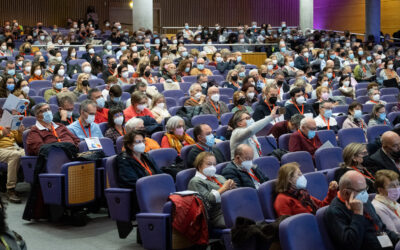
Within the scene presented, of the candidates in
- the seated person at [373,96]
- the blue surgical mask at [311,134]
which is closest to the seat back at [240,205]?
the blue surgical mask at [311,134]

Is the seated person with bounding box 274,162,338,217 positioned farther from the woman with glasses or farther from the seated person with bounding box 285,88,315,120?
the seated person with bounding box 285,88,315,120

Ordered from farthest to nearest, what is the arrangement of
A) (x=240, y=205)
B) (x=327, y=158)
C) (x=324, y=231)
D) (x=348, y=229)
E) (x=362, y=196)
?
(x=327, y=158) → (x=240, y=205) → (x=362, y=196) → (x=324, y=231) → (x=348, y=229)

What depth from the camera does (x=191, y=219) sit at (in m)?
4.28

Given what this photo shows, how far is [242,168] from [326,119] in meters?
2.73

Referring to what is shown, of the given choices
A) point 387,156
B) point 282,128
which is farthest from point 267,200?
point 282,128

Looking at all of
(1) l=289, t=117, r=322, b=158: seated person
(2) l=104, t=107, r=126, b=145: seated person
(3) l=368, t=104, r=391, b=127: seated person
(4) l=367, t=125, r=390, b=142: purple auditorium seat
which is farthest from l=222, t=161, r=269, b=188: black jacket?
(3) l=368, t=104, r=391, b=127: seated person

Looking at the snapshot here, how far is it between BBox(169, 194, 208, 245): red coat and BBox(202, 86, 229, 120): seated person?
3345mm

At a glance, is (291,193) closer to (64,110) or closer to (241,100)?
(64,110)

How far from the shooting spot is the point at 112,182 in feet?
16.6

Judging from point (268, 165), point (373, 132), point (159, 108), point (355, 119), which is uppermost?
point (159, 108)

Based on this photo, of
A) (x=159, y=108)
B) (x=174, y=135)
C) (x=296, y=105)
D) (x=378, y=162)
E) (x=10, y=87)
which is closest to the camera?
(x=378, y=162)

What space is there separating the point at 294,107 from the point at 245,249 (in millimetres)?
3999

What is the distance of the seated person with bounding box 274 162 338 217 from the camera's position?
13.8 ft

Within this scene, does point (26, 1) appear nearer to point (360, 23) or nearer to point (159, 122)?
point (360, 23)
